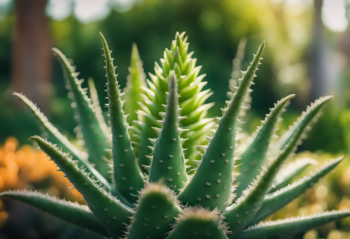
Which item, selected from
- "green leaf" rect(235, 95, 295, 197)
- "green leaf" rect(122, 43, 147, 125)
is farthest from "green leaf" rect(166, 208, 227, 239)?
"green leaf" rect(122, 43, 147, 125)

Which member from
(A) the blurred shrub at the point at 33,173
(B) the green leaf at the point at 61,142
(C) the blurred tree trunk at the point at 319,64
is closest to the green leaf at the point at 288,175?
(B) the green leaf at the point at 61,142

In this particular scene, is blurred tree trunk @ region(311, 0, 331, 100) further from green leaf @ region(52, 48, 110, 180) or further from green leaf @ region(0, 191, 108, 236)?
green leaf @ region(0, 191, 108, 236)

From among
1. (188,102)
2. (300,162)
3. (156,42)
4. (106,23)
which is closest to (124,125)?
(188,102)

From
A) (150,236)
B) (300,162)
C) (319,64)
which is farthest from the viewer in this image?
(319,64)

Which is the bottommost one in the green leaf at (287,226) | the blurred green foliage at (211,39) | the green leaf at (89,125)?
the green leaf at (287,226)

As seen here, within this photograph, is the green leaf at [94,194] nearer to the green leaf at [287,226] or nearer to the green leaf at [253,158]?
the green leaf at [287,226]

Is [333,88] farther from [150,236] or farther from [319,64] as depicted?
[150,236]
